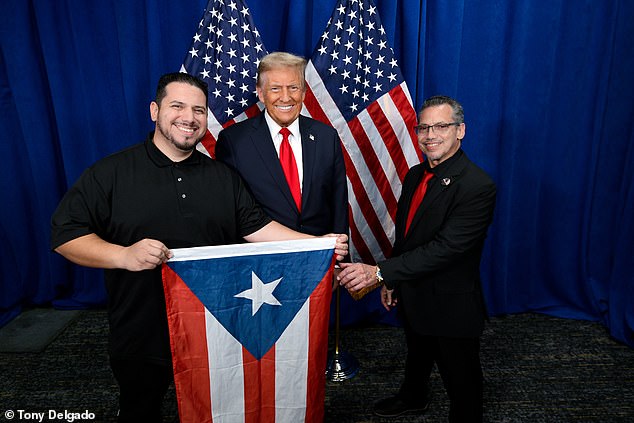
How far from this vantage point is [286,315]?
5.90 feet

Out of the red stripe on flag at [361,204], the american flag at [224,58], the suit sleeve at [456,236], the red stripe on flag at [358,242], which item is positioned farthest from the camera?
the red stripe on flag at [358,242]

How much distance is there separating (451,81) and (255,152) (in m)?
1.71

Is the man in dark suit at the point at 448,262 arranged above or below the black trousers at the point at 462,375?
above

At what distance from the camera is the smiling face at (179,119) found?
178 centimetres

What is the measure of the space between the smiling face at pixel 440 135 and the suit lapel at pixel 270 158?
70cm

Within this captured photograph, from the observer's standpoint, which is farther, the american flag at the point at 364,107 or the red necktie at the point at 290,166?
the american flag at the point at 364,107

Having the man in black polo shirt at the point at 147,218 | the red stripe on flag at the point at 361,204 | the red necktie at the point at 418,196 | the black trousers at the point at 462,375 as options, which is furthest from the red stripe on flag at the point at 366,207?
the man in black polo shirt at the point at 147,218

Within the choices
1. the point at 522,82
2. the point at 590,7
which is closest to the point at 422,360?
the point at 522,82

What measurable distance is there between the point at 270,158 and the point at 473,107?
5.97 ft

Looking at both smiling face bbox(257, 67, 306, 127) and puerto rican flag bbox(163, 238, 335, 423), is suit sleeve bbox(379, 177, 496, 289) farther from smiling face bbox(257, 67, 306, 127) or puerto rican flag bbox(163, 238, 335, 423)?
smiling face bbox(257, 67, 306, 127)

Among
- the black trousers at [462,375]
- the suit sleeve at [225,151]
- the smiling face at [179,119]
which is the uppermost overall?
the smiling face at [179,119]

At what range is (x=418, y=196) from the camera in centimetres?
220

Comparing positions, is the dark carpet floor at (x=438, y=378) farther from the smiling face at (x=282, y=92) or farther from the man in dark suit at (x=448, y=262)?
the smiling face at (x=282, y=92)

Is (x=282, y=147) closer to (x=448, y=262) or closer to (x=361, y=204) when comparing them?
(x=361, y=204)
